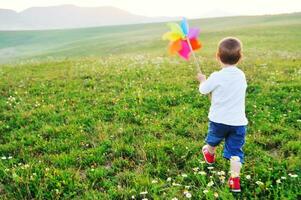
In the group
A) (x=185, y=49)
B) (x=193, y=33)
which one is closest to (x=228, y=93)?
(x=185, y=49)

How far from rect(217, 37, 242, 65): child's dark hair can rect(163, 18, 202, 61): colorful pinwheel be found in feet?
3.03

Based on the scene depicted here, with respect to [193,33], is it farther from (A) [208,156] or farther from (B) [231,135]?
(A) [208,156]

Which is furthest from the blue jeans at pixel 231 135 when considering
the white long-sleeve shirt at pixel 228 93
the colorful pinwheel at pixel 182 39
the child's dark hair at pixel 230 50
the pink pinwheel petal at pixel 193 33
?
the pink pinwheel petal at pixel 193 33

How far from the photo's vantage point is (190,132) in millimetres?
9867

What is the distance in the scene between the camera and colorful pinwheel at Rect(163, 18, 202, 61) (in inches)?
303

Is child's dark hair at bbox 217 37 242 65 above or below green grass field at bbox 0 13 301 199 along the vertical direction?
above

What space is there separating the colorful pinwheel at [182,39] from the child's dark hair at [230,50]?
36.4 inches

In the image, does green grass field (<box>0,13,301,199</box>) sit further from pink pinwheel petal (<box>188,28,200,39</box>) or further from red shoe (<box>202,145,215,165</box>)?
pink pinwheel petal (<box>188,28,200,39</box>)

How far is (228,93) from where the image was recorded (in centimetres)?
693

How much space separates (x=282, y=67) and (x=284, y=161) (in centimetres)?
1116

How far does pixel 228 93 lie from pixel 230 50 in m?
0.73

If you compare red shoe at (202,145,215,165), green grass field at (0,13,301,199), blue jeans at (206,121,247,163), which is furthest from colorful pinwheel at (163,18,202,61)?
green grass field at (0,13,301,199)

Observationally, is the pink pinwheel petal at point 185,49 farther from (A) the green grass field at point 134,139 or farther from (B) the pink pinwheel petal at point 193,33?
(A) the green grass field at point 134,139

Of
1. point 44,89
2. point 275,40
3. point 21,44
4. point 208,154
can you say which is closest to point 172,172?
point 208,154
